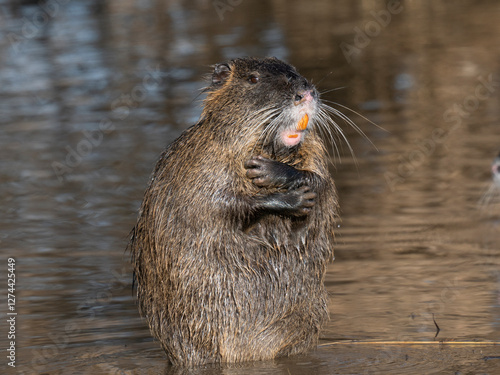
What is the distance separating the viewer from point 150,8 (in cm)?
1844

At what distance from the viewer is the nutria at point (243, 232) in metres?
4.41

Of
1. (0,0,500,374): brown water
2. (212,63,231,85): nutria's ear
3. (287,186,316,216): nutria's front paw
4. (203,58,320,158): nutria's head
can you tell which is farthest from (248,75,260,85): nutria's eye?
(0,0,500,374): brown water

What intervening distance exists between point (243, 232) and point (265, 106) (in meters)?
0.53

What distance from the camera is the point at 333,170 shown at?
7.79 m

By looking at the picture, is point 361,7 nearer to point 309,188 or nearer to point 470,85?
point 470,85

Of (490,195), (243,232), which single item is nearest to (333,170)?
(490,195)

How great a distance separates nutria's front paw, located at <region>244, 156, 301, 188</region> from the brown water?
748 millimetres

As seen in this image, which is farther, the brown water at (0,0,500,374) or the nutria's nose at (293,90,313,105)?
the brown water at (0,0,500,374)

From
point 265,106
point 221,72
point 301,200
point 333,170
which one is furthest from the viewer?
point 333,170

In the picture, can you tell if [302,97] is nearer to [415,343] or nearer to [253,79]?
[253,79]

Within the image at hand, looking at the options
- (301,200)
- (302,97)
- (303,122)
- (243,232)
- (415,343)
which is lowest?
(415,343)

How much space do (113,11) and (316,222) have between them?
14113 mm

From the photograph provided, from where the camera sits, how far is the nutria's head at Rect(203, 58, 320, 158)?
4445 millimetres

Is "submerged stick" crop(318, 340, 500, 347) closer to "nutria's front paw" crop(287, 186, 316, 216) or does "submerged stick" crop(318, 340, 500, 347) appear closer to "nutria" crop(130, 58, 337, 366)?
"nutria" crop(130, 58, 337, 366)
